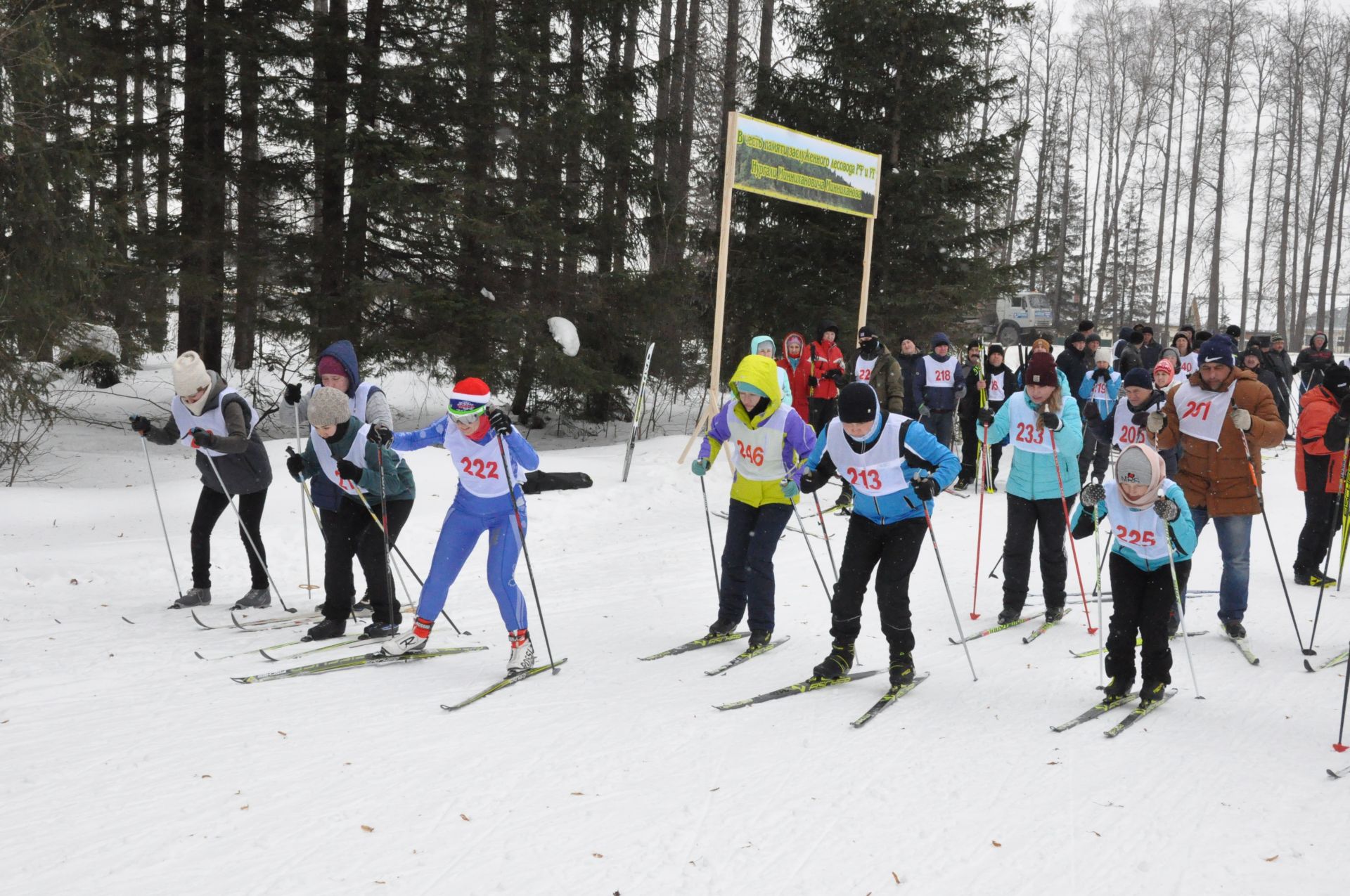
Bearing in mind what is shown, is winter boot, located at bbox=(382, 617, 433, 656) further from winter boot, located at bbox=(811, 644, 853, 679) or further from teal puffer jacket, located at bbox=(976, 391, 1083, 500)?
teal puffer jacket, located at bbox=(976, 391, 1083, 500)

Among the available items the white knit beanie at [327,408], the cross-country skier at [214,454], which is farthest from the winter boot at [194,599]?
the white knit beanie at [327,408]

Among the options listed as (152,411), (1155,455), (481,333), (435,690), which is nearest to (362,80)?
(481,333)

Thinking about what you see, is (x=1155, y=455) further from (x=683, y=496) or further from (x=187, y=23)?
(x=187, y=23)

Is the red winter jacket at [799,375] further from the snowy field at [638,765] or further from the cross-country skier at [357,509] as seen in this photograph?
the cross-country skier at [357,509]

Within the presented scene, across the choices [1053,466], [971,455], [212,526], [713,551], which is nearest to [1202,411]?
[1053,466]

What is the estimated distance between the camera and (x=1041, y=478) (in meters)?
6.38

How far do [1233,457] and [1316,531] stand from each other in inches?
80.6

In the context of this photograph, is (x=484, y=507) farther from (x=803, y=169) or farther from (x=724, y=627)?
(x=803, y=169)

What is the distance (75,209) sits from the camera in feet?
32.8

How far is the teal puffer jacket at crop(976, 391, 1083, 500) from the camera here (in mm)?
6367

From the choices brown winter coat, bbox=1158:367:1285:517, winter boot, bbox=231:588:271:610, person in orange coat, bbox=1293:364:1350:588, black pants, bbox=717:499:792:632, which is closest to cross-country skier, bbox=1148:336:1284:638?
brown winter coat, bbox=1158:367:1285:517

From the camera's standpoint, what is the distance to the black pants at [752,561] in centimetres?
582

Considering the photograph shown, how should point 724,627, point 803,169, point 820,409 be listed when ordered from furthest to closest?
point 803,169 → point 820,409 → point 724,627

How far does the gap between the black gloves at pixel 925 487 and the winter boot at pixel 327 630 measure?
3.62 m
